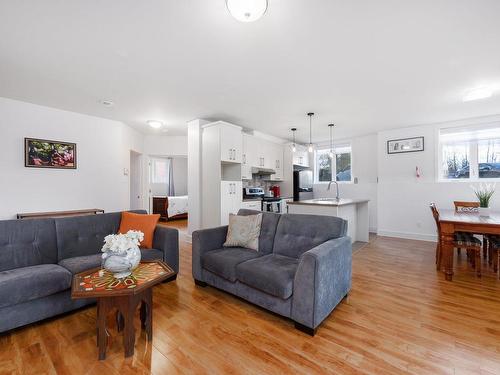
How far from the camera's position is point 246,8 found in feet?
5.35

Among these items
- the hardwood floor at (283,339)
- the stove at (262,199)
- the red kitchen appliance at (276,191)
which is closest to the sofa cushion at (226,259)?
the hardwood floor at (283,339)

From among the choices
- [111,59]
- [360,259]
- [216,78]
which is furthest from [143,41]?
[360,259]

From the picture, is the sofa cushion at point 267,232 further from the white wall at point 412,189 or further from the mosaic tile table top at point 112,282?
the white wall at point 412,189

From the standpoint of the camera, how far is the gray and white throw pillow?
274 centimetres

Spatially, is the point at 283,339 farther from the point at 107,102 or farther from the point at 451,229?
the point at 107,102

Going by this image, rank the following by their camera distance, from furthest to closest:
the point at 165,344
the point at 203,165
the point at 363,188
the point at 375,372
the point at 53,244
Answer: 1. the point at 363,188
2. the point at 203,165
3. the point at 53,244
4. the point at 165,344
5. the point at 375,372

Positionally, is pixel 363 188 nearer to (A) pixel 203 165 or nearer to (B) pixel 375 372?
(A) pixel 203 165

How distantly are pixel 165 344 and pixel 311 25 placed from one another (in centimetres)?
277

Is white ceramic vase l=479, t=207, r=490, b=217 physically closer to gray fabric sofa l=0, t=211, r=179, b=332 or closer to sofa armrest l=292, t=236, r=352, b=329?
sofa armrest l=292, t=236, r=352, b=329

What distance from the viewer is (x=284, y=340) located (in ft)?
5.84

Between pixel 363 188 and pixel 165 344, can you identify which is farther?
pixel 363 188

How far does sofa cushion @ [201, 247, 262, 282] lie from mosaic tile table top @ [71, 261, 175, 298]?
646mm

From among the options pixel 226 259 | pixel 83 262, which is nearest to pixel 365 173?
pixel 226 259

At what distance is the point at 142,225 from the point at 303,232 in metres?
1.90
